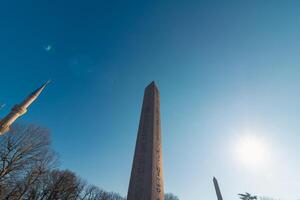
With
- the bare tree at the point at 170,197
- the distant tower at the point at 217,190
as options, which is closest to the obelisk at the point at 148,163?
the distant tower at the point at 217,190

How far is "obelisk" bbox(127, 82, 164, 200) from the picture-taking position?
15.1 feet

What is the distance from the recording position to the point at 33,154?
674 inches

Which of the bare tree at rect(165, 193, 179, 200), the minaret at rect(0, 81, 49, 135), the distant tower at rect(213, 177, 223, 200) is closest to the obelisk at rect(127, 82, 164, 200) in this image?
the minaret at rect(0, 81, 49, 135)

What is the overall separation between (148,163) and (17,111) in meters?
17.1

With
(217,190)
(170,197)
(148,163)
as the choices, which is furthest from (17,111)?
(170,197)

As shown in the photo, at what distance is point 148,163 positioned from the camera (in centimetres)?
523

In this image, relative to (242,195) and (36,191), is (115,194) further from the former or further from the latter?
(242,195)

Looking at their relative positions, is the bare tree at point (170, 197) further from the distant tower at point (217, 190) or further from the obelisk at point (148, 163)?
the obelisk at point (148, 163)

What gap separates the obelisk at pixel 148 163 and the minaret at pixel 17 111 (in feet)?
49.1

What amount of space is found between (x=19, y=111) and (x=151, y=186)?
57.8 feet

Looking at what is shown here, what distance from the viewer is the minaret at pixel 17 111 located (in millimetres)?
14373

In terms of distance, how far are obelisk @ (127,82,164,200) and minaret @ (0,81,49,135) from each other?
14960 millimetres

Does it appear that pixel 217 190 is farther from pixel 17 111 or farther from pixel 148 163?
pixel 17 111

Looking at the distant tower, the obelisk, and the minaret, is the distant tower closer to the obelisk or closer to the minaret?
the obelisk
